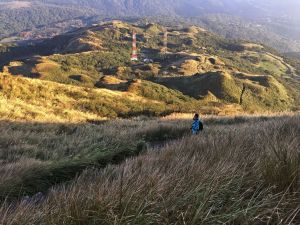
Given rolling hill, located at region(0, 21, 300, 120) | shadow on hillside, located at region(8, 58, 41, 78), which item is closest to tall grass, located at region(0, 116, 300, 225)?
rolling hill, located at region(0, 21, 300, 120)

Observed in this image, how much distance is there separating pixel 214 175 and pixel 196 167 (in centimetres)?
39

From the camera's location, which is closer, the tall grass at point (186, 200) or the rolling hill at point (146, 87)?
the tall grass at point (186, 200)

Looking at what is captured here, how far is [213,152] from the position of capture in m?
4.92

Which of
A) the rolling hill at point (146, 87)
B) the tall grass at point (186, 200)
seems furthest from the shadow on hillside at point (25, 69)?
the tall grass at point (186, 200)

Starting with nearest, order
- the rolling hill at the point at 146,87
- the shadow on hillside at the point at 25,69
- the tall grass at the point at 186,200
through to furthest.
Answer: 1. the tall grass at the point at 186,200
2. the rolling hill at the point at 146,87
3. the shadow on hillside at the point at 25,69

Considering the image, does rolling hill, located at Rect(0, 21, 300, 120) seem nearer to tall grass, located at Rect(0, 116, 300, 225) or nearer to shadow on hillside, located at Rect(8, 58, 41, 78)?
shadow on hillside, located at Rect(8, 58, 41, 78)

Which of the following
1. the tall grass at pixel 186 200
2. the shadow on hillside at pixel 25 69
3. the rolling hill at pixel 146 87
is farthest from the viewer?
the shadow on hillside at pixel 25 69

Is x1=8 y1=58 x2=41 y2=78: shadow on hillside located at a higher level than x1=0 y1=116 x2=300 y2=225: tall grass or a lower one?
lower

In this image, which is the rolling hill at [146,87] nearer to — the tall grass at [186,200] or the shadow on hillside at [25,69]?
the shadow on hillside at [25,69]

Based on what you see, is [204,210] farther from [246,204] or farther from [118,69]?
[118,69]

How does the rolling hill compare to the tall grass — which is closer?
the tall grass

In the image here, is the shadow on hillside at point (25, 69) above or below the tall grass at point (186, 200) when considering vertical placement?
below

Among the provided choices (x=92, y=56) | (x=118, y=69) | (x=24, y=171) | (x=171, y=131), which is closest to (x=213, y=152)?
(x=24, y=171)

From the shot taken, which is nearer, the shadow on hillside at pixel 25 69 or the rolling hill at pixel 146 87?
the rolling hill at pixel 146 87
